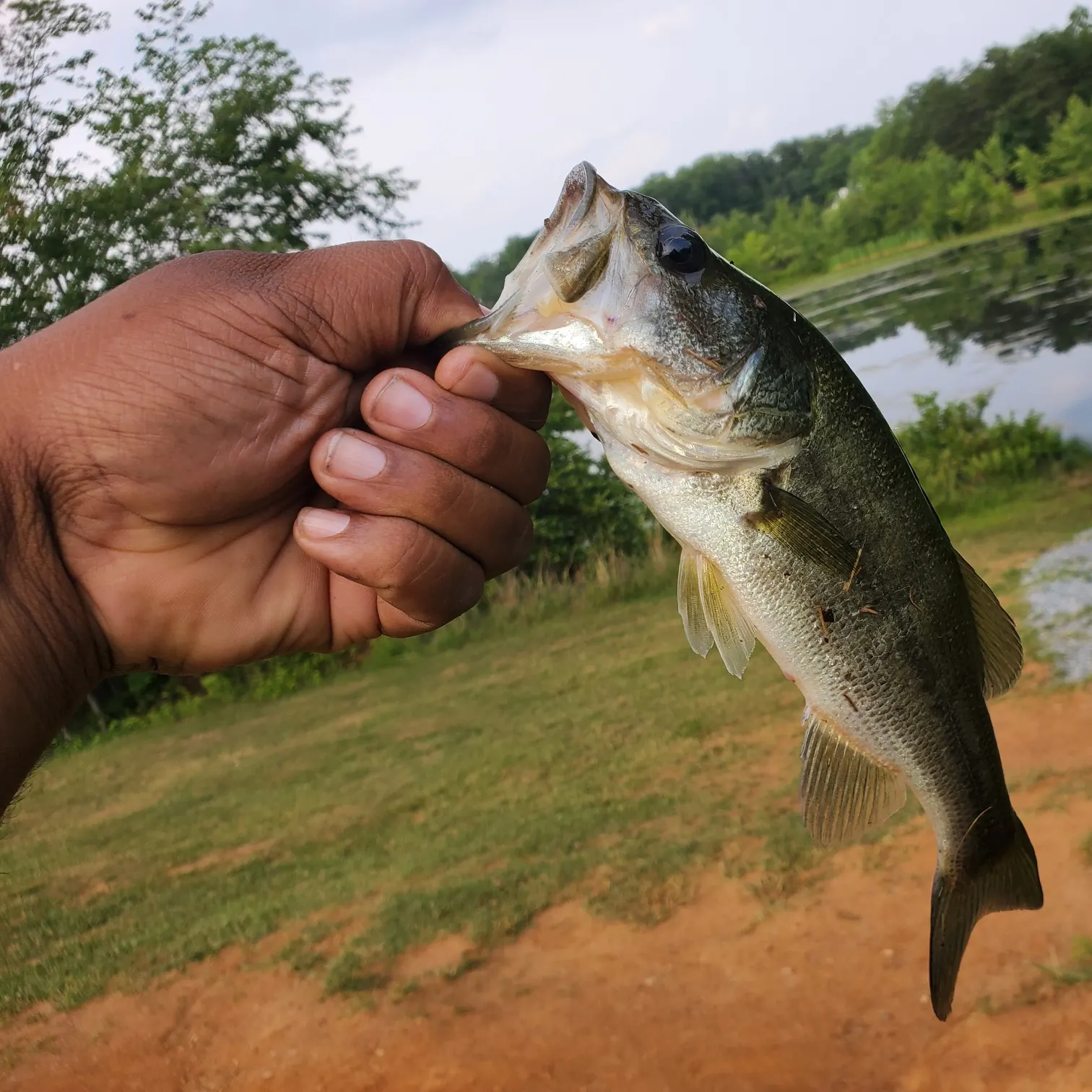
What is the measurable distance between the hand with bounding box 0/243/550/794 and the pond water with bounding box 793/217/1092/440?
15.9m

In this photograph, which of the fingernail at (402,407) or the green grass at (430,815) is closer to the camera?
the fingernail at (402,407)

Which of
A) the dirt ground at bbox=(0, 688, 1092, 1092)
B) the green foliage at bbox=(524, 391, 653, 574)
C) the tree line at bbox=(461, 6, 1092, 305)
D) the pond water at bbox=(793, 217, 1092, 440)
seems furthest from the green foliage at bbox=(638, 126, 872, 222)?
the dirt ground at bbox=(0, 688, 1092, 1092)

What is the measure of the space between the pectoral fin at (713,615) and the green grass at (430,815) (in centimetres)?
360

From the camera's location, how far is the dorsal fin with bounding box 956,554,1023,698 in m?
2.33

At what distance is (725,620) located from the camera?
227 cm

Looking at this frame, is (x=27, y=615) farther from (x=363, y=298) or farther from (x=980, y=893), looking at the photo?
(x=980, y=893)

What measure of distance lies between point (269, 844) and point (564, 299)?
23.2ft

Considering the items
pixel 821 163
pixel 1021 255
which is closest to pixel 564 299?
pixel 1021 255

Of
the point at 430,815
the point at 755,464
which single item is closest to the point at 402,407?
the point at 755,464

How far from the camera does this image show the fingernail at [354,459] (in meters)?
2.22

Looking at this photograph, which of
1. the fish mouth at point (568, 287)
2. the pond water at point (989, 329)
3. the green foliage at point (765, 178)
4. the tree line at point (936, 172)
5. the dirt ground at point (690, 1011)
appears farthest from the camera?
the green foliage at point (765, 178)

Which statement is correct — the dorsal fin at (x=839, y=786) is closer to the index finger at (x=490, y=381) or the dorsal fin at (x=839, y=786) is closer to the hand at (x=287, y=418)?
the hand at (x=287, y=418)

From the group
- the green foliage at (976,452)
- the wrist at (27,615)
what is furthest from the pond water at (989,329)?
the wrist at (27,615)

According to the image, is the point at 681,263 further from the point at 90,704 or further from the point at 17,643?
the point at 90,704
